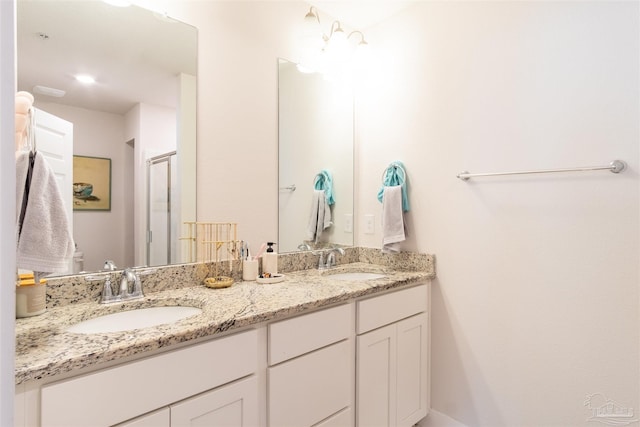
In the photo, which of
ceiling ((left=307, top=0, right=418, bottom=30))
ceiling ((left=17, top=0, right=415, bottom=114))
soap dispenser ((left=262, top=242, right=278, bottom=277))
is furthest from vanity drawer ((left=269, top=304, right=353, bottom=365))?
ceiling ((left=307, top=0, right=418, bottom=30))

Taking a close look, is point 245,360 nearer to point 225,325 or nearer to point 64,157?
point 225,325

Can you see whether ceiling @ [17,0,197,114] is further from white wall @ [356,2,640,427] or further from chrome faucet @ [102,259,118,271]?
white wall @ [356,2,640,427]

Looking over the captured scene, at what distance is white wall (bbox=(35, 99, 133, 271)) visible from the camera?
125cm

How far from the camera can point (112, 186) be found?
132cm

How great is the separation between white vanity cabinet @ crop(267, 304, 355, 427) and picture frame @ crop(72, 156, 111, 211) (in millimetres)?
820

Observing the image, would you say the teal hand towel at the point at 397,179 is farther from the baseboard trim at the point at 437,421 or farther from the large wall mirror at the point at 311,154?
the baseboard trim at the point at 437,421

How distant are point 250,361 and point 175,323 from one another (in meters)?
0.27

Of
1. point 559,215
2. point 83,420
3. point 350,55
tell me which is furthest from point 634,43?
point 83,420

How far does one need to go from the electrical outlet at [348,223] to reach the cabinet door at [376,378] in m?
0.74

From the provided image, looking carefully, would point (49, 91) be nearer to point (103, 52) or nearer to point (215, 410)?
point (103, 52)

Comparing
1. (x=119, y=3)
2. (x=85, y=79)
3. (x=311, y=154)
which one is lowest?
(x=311, y=154)

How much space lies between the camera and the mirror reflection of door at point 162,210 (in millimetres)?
1408

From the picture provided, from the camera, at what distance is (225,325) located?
1.00 metres

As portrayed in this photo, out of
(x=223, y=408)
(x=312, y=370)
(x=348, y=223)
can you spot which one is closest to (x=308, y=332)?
(x=312, y=370)
